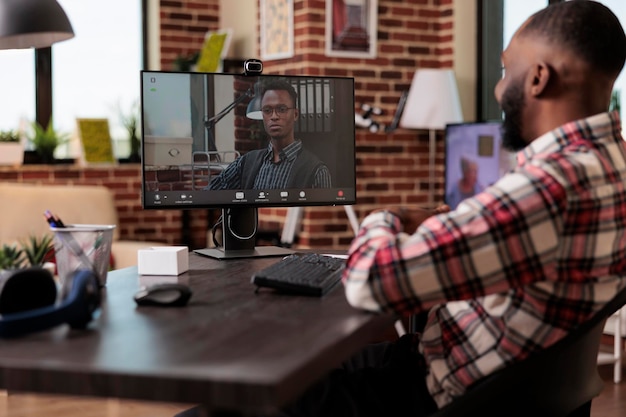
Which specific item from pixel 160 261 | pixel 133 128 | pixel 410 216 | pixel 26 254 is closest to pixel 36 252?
pixel 26 254

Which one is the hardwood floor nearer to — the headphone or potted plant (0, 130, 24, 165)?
potted plant (0, 130, 24, 165)

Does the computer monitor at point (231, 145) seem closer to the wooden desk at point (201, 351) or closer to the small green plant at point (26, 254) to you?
the small green plant at point (26, 254)

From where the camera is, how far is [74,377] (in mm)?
1209

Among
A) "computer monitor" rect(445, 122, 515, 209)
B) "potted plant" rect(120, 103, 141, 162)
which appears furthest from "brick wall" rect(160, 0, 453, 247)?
"potted plant" rect(120, 103, 141, 162)

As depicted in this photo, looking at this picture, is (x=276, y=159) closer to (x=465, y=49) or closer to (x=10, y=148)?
(x=465, y=49)

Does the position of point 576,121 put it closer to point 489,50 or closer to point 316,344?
point 316,344

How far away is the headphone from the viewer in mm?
1389

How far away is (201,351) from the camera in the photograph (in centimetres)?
129

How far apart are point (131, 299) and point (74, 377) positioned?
1.78ft

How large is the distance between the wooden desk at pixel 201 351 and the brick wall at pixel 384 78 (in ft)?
11.3

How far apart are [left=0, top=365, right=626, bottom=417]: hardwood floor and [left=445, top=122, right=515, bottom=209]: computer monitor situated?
126 centimetres

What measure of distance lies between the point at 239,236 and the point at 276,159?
0.24m

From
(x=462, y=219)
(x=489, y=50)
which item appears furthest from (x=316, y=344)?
(x=489, y=50)

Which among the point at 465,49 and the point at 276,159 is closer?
the point at 276,159
